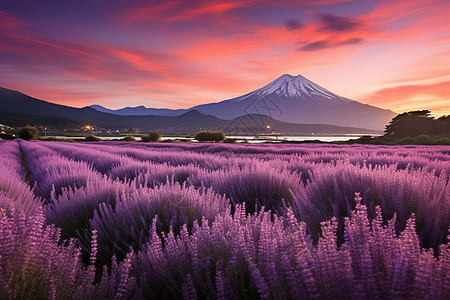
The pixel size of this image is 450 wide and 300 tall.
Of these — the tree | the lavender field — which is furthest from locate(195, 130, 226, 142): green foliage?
the lavender field

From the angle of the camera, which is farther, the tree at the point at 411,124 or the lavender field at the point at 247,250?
the tree at the point at 411,124

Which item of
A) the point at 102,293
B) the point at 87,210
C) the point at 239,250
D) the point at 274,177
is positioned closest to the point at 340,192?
the point at 274,177

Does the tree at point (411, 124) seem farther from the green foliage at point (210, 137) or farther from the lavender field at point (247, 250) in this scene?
the lavender field at point (247, 250)

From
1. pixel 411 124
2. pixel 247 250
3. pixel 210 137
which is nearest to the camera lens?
pixel 247 250

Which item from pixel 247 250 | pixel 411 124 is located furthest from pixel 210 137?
pixel 247 250

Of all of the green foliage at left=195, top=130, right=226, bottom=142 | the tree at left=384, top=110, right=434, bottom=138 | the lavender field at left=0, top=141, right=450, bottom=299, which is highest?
the tree at left=384, top=110, right=434, bottom=138

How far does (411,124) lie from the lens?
64.2 m

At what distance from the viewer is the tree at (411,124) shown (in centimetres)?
6012

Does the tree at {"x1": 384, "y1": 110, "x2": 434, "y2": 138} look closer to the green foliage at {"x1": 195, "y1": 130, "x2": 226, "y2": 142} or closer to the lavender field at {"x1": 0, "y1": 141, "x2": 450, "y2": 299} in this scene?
the green foliage at {"x1": 195, "y1": 130, "x2": 226, "y2": 142}

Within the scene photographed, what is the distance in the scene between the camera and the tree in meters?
60.1

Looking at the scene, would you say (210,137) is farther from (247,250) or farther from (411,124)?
(247,250)

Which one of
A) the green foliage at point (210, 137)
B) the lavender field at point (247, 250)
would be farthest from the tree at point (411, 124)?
the lavender field at point (247, 250)

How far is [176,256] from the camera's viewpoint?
3.86ft

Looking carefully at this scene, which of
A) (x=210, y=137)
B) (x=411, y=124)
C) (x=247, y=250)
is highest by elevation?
(x=411, y=124)
